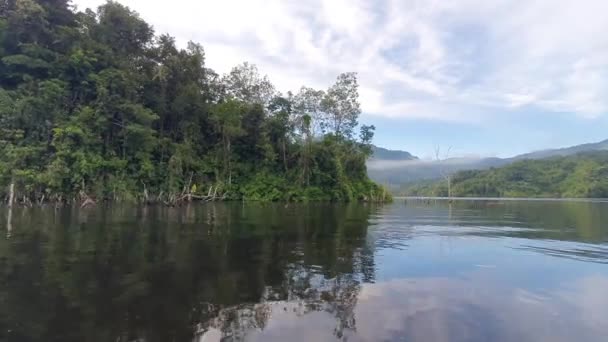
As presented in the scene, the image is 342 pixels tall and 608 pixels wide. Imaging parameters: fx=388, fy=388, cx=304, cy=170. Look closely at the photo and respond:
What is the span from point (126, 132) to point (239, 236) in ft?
102

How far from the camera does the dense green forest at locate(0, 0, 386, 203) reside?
3759 cm

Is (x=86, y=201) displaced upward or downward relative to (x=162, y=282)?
upward

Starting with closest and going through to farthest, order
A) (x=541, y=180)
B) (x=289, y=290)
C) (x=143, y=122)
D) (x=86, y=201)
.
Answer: (x=289, y=290)
(x=86, y=201)
(x=143, y=122)
(x=541, y=180)

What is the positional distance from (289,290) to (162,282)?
→ 9.70 feet

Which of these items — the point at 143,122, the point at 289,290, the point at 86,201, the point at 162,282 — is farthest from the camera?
the point at 143,122

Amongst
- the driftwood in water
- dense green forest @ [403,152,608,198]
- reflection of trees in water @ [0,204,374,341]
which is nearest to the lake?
reflection of trees in water @ [0,204,374,341]

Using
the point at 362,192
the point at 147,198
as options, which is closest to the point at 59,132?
the point at 147,198

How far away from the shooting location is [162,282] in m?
9.01

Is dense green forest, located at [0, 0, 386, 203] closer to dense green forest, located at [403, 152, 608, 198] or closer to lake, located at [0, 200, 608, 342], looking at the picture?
lake, located at [0, 200, 608, 342]

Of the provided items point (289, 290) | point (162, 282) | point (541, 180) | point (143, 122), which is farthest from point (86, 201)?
point (541, 180)

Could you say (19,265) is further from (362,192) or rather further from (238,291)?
(362,192)

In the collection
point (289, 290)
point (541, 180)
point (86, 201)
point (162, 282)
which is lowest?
point (289, 290)

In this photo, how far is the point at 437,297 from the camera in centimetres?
875

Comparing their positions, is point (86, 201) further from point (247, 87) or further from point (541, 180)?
point (541, 180)
